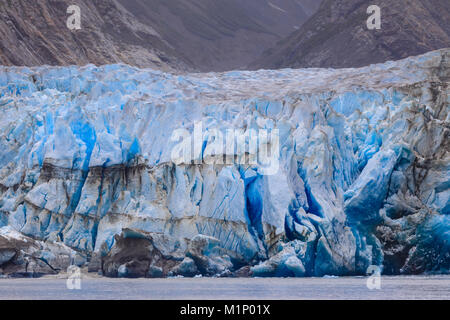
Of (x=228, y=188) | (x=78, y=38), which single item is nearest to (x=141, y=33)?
(x=78, y=38)

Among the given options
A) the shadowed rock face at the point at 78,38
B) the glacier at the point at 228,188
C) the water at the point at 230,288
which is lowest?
the water at the point at 230,288

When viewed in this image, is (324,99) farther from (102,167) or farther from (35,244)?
(35,244)

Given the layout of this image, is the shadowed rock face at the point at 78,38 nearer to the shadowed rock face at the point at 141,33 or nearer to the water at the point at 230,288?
the shadowed rock face at the point at 141,33

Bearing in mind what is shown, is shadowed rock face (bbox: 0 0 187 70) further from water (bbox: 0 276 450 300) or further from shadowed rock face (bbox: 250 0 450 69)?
water (bbox: 0 276 450 300)

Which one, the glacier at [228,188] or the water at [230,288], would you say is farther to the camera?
the glacier at [228,188]

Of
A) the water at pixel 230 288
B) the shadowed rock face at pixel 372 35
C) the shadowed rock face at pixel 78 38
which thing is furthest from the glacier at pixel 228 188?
the shadowed rock face at pixel 372 35

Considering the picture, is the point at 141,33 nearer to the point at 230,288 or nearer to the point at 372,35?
the point at 372,35
